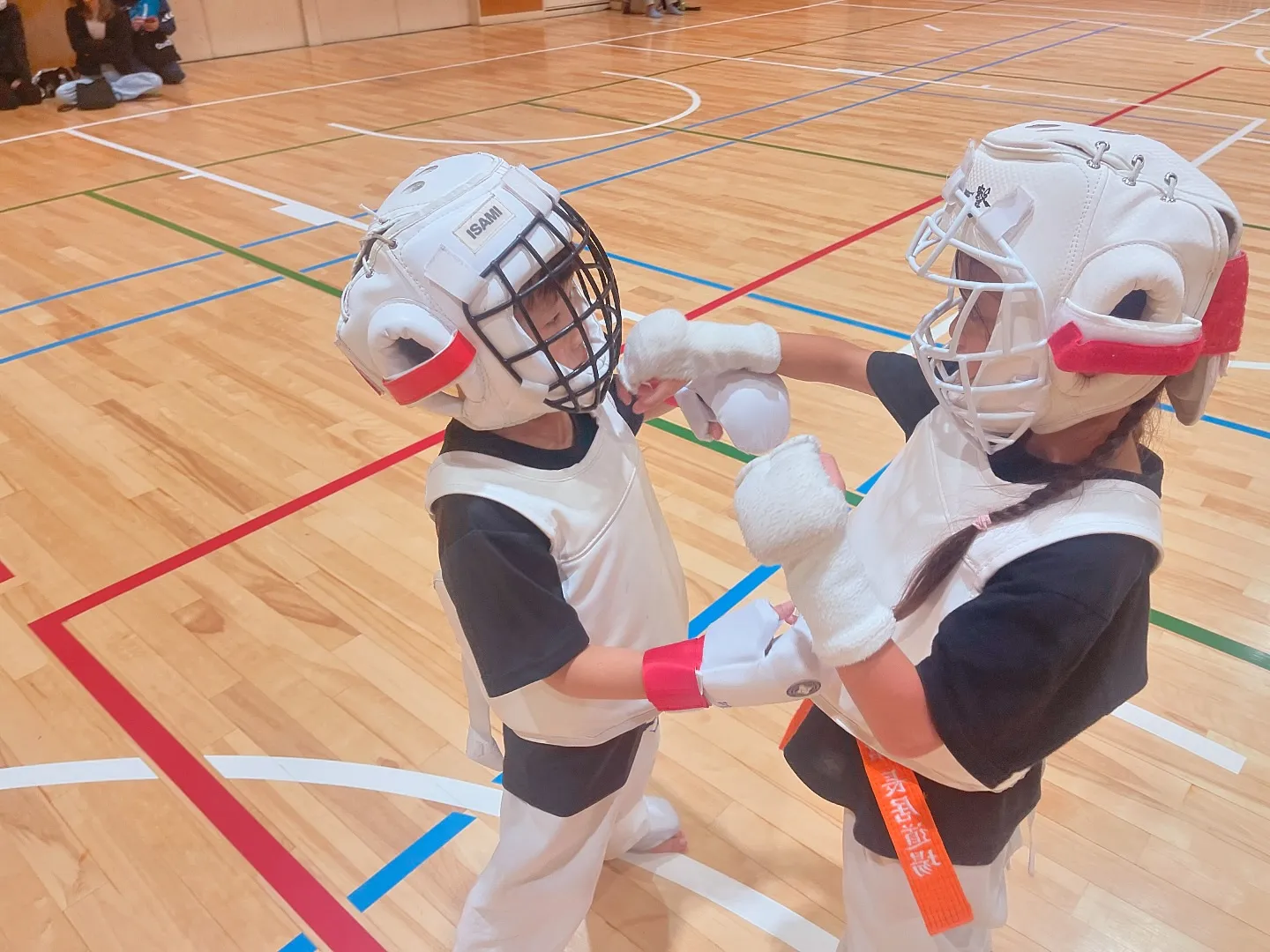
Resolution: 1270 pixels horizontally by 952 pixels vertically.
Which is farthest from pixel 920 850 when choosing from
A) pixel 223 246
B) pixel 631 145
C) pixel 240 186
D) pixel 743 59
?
pixel 743 59

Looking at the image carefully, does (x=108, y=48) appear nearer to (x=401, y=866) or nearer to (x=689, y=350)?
(x=401, y=866)

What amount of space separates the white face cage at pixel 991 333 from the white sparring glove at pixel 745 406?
0.34m

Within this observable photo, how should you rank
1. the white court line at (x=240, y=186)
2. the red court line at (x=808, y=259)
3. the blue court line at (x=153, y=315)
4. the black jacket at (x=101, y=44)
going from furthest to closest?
the black jacket at (x=101, y=44)
the white court line at (x=240, y=186)
the red court line at (x=808, y=259)
the blue court line at (x=153, y=315)

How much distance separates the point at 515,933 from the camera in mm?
1571

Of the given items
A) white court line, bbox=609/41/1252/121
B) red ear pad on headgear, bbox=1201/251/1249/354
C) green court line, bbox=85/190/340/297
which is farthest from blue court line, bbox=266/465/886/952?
white court line, bbox=609/41/1252/121

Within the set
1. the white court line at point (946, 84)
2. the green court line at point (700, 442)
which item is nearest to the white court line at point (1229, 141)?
the white court line at point (946, 84)

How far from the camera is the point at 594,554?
4.40 ft

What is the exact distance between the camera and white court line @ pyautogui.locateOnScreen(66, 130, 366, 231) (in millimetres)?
5637

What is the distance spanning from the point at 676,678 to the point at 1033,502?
50 centimetres

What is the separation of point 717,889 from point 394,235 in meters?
1.52

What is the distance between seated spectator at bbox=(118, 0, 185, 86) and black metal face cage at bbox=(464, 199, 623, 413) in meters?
9.44

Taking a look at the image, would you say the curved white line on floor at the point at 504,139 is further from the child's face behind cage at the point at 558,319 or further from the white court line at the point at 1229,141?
the child's face behind cage at the point at 558,319

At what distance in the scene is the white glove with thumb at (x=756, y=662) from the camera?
3.90 feet

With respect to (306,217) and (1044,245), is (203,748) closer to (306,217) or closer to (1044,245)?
(1044,245)
